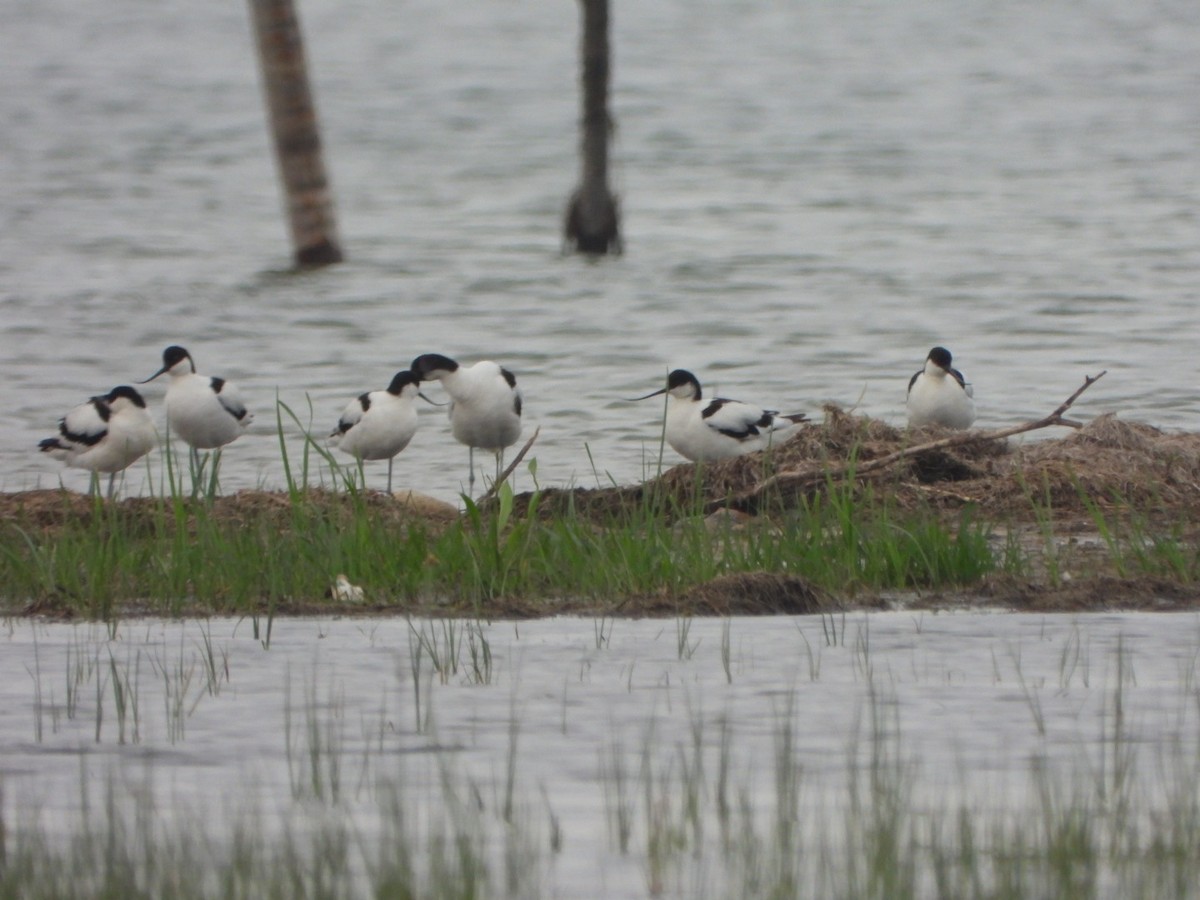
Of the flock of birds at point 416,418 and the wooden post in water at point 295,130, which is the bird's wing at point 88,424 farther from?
the wooden post in water at point 295,130

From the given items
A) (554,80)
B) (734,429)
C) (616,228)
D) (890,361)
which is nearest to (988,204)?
(616,228)

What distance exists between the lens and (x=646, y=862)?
4.58 m

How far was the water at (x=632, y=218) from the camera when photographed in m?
17.3

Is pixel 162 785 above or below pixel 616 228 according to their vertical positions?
below

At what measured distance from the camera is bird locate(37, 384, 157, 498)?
37.2 feet

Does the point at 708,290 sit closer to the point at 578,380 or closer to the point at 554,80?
the point at 578,380

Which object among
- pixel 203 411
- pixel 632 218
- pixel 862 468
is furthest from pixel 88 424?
pixel 632 218

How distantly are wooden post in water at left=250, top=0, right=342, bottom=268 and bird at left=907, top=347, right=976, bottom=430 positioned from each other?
10.1 metres

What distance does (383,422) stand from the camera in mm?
11688

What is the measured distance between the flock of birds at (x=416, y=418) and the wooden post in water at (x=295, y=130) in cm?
883

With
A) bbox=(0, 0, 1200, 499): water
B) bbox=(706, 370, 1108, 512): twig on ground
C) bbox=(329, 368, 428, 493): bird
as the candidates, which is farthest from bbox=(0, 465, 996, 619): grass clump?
bbox=(0, 0, 1200, 499): water

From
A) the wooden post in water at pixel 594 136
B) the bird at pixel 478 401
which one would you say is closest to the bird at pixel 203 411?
the bird at pixel 478 401

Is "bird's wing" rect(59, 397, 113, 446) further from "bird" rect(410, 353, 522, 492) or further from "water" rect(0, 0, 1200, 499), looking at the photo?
"bird" rect(410, 353, 522, 492)

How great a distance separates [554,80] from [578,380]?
41.1 meters
